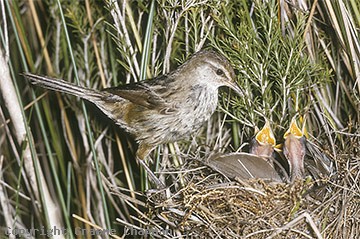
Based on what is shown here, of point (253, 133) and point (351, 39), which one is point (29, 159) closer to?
point (253, 133)

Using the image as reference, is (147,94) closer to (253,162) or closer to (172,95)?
(172,95)

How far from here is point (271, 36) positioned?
2.18 meters

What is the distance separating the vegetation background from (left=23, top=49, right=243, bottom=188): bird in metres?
0.04

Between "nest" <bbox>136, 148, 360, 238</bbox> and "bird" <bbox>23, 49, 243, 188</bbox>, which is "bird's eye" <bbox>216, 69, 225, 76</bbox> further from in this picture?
"nest" <bbox>136, 148, 360, 238</bbox>

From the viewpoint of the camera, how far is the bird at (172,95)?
2287 millimetres

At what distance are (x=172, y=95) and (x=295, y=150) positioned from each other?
46cm

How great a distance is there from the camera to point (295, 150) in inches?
84.5

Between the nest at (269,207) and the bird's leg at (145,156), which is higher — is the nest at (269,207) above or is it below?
below

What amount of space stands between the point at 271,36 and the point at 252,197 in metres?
0.49


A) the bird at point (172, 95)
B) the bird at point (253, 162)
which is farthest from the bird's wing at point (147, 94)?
the bird at point (253, 162)

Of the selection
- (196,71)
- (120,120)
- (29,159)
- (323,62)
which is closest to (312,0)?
(323,62)

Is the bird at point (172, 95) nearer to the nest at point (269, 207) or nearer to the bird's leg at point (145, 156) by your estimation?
the bird's leg at point (145, 156)

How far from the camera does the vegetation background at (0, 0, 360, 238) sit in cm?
217

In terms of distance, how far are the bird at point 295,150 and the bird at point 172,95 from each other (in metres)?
0.22
